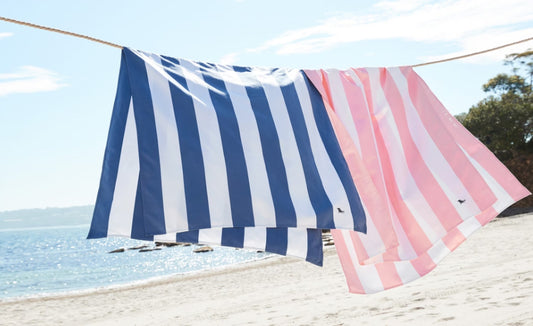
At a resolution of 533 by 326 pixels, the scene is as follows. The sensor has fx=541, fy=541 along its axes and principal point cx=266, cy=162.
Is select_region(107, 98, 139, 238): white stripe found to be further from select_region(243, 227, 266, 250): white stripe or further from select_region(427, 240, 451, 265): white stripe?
select_region(427, 240, 451, 265): white stripe

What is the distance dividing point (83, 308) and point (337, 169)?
405 inches

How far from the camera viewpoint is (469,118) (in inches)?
1011

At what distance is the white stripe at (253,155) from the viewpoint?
2148mm

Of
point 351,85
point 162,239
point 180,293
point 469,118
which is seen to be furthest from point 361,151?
point 469,118

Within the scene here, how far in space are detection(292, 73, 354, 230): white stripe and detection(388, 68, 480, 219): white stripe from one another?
2.03 feet

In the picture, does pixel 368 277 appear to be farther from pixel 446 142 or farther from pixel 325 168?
pixel 446 142

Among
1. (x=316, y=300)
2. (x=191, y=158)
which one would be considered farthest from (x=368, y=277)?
(x=316, y=300)

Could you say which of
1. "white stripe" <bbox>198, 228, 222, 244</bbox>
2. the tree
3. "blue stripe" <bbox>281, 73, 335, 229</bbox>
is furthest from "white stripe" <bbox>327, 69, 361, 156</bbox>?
the tree

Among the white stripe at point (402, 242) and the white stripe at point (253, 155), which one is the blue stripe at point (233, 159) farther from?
the white stripe at point (402, 242)

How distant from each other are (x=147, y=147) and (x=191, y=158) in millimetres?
176

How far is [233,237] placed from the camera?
7.38 feet

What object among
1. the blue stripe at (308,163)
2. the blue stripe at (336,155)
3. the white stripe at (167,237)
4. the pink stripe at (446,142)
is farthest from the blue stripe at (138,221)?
the pink stripe at (446,142)

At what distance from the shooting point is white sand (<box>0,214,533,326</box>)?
17.8ft

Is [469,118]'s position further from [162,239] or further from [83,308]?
[162,239]
